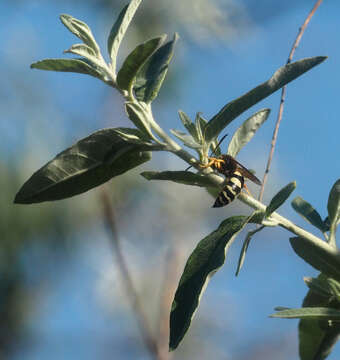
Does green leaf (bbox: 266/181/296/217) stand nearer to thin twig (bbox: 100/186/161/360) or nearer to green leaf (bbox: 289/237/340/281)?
green leaf (bbox: 289/237/340/281)

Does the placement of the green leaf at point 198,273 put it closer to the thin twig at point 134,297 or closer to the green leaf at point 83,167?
the green leaf at point 83,167

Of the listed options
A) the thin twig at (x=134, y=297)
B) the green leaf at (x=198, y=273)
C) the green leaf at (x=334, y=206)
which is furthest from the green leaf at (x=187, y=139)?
the thin twig at (x=134, y=297)

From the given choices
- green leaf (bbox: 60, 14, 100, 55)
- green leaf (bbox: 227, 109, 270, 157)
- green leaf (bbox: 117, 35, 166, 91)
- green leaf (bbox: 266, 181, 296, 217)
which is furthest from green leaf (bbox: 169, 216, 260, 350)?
green leaf (bbox: 60, 14, 100, 55)

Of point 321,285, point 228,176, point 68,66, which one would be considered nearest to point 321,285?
point 321,285

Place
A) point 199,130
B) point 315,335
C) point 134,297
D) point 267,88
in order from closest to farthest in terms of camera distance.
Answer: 1. point 267,88
2. point 199,130
3. point 315,335
4. point 134,297

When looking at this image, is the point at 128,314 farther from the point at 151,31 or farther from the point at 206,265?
the point at 206,265

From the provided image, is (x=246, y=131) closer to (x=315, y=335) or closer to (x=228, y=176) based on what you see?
(x=228, y=176)
